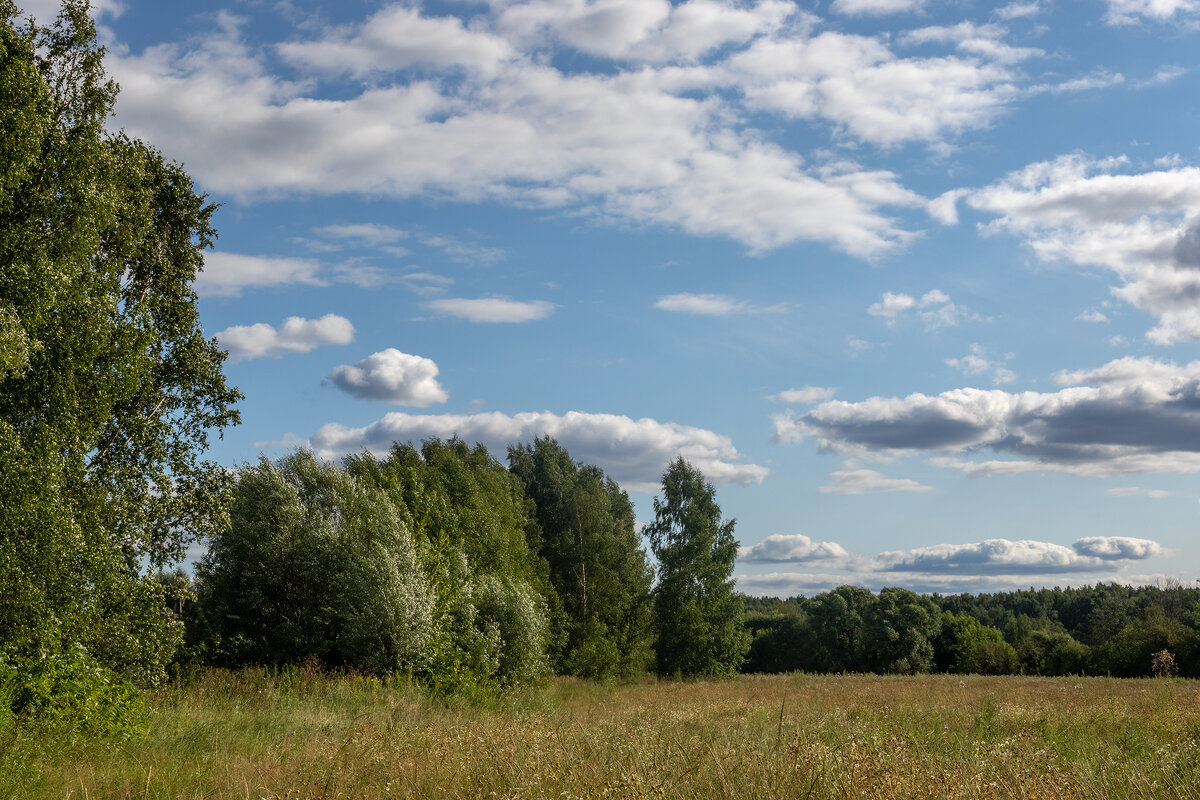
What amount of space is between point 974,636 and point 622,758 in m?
79.0

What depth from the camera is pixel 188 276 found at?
2091 centimetres

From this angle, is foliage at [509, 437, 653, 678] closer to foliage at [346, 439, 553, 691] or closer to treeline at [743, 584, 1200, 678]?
foliage at [346, 439, 553, 691]

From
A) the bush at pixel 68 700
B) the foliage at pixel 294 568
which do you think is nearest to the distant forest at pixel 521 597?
the foliage at pixel 294 568

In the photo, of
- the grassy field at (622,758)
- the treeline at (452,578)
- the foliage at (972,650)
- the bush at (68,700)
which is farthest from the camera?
the foliage at (972,650)

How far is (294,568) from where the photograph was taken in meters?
29.5

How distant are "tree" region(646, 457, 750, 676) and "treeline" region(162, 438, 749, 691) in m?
0.08

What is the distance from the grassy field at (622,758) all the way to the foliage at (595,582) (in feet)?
85.7

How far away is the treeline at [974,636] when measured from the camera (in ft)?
171

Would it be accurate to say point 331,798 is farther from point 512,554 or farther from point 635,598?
point 635,598

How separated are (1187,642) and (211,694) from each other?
2010 inches

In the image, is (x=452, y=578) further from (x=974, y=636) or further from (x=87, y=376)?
(x=974, y=636)

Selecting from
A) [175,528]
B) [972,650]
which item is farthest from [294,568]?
[972,650]

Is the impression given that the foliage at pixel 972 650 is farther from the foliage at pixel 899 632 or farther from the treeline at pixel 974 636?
the foliage at pixel 899 632

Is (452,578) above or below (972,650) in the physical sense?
above
